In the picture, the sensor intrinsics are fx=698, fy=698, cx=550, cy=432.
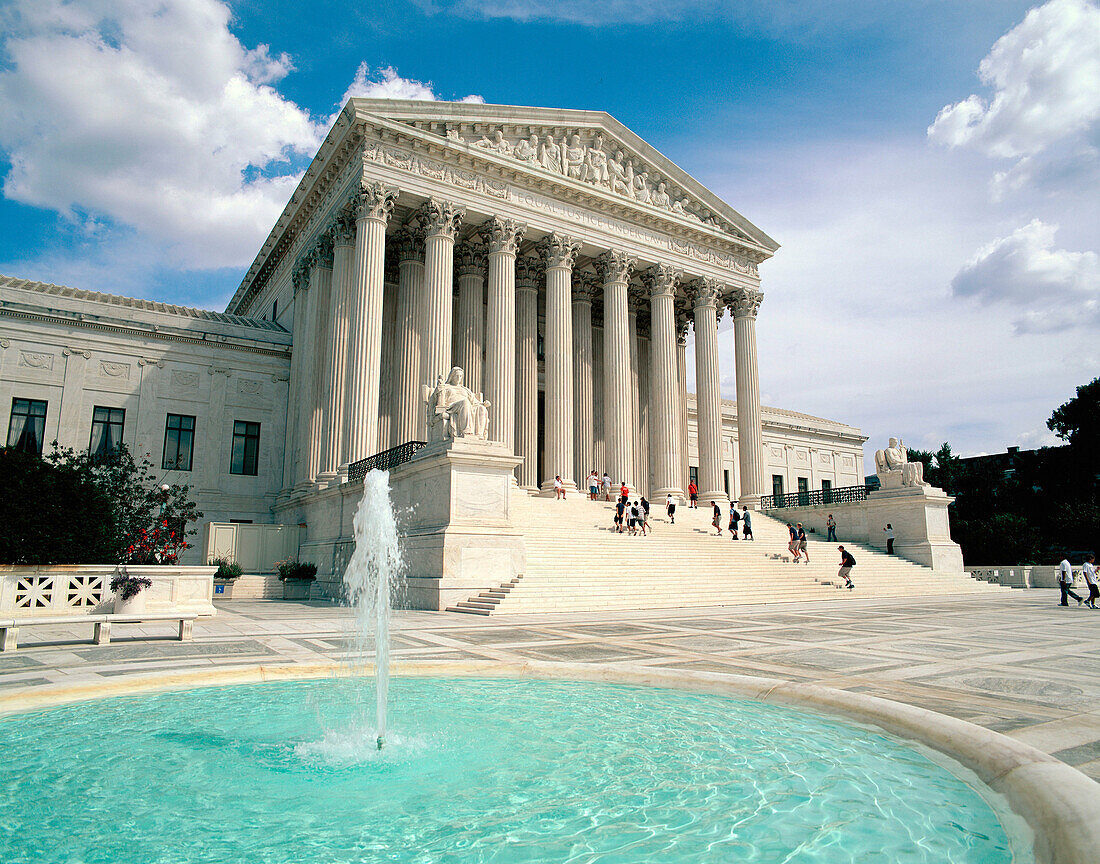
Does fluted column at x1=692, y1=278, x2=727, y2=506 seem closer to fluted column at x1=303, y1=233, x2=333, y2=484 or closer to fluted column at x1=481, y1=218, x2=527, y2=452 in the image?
fluted column at x1=481, y1=218, x2=527, y2=452

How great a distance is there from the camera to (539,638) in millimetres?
11992

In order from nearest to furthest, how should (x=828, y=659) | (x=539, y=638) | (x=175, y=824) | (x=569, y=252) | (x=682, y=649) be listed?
1. (x=175, y=824)
2. (x=828, y=659)
3. (x=682, y=649)
4. (x=539, y=638)
5. (x=569, y=252)

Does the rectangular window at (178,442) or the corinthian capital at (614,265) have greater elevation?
the corinthian capital at (614,265)

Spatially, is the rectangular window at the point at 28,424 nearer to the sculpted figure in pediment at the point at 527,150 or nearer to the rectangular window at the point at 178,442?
the rectangular window at the point at 178,442

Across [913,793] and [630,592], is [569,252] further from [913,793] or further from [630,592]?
[913,793]

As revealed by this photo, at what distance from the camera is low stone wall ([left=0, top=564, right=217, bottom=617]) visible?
14422 millimetres

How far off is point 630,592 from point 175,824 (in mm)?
16788

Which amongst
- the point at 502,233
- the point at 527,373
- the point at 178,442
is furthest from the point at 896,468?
the point at 178,442

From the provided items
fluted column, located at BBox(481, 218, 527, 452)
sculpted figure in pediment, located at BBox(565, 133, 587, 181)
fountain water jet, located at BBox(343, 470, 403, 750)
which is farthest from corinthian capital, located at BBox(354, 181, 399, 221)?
fountain water jet, located at BBox(343, 470, 403, 750)

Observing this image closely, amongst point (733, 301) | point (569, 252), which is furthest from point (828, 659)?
point (733, 301)

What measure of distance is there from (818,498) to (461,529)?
72.3ft

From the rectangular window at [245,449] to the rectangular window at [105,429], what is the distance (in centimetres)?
505

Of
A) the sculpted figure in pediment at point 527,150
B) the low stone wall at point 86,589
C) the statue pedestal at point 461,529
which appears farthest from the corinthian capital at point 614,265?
the low stone wall at point 86,589

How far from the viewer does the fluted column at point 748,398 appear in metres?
37.0
